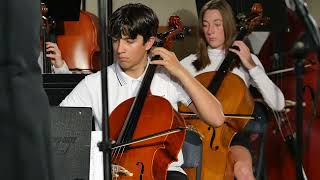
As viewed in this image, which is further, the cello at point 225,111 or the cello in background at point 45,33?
the cello in background at point 45,33

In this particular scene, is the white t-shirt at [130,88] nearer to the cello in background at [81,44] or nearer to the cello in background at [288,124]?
the cello in background at [288,124]

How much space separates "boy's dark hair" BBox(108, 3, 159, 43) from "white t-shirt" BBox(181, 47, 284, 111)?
0.59 metres

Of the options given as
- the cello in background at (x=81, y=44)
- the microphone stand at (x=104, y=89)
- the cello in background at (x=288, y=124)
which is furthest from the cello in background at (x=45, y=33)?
the microphone stand at (x=104, y=89)

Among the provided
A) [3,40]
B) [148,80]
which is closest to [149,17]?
[148,80]

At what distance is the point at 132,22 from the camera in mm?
1894

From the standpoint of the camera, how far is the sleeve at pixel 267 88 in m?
2.37

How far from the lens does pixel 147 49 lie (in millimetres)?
1958

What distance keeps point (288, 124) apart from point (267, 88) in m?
0.18

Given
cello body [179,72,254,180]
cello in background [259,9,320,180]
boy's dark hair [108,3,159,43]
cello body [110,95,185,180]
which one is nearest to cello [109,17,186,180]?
cello body [110,95,185,180]

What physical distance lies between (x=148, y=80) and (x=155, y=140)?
0.28 m

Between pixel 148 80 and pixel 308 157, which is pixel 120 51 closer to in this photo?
pixel 148 80

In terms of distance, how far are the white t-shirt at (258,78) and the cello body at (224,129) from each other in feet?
0.19

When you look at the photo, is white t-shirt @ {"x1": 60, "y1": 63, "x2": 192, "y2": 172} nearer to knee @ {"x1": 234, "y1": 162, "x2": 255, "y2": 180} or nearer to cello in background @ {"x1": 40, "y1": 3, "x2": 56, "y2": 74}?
cello in background @ {"x1": 40, "y1": 3, "x2": 56, "y2": 74}

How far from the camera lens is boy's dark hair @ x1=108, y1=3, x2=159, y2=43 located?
1.88 meters
